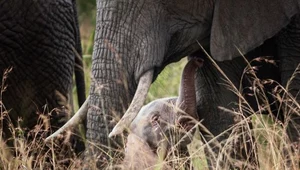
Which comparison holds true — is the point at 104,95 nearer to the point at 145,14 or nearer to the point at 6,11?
the point at 145,14

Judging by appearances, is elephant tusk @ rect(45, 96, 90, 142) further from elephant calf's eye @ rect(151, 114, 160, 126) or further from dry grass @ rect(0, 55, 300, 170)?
elephant calf's eye @ rect(151, 114, 160, 126)

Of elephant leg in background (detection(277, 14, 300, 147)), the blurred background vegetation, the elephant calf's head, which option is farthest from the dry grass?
the blurred background vegetation

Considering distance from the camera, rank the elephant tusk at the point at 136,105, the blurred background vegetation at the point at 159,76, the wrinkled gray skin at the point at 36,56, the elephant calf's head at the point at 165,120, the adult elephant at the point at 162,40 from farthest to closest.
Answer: the blurred background vegetation at the point at 159,76
the wrinkled gray skin at the point at 36,56
the elephant calf's head at the point at 165,120
the adult elephant at the point at 162,40
the elephant tusk at the point at 136,105

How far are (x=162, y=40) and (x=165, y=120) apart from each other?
765 mm

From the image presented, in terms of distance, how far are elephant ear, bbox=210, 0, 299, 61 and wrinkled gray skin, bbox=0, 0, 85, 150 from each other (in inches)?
47.6

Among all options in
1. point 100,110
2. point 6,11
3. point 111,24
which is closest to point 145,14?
point 111,24

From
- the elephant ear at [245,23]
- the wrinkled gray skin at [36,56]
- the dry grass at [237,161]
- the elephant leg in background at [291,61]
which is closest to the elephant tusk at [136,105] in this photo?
the dry grass at [237,161]

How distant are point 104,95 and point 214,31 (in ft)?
2.52

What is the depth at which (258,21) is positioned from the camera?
6152mm

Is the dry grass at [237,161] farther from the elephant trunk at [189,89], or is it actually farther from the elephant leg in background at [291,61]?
the elephant trunk at [189,89]

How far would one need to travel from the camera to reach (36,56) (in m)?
7.12

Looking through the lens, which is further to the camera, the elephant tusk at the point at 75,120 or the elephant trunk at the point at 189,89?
the elephant trunk at the point at 189,89

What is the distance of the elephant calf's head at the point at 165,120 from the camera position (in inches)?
250

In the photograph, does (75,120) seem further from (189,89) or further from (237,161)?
(237,161)
